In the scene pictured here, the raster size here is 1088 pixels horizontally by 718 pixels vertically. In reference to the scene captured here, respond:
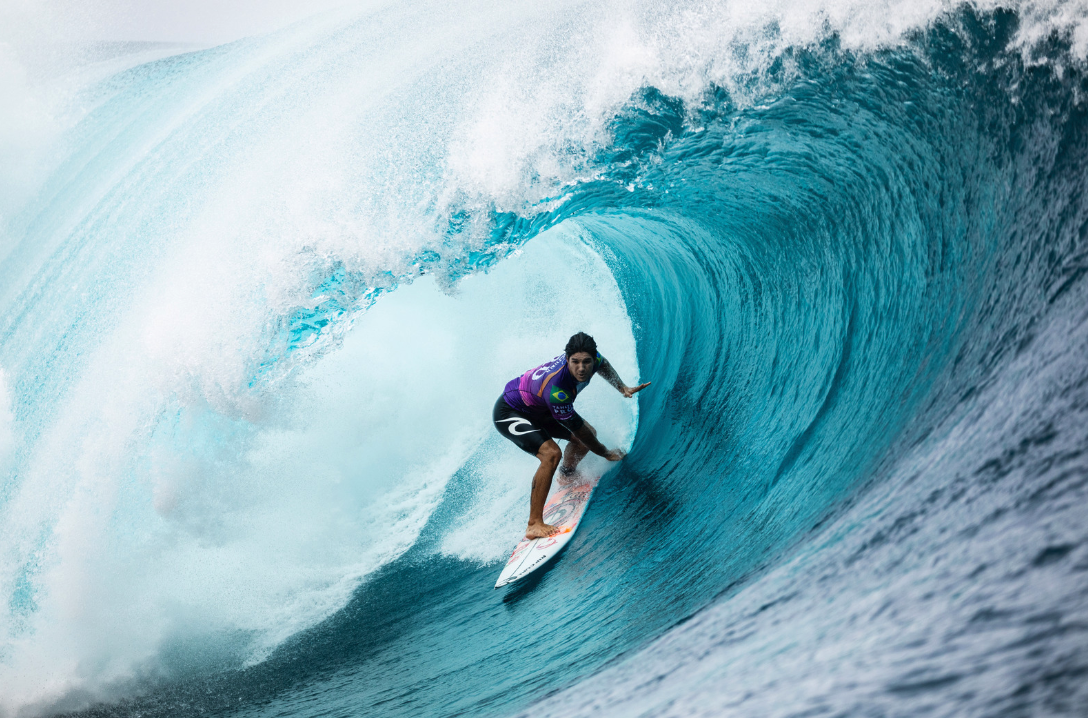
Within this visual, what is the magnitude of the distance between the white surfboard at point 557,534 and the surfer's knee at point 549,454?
543 mm

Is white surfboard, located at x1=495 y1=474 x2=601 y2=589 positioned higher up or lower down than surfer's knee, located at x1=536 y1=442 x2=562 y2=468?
lower down

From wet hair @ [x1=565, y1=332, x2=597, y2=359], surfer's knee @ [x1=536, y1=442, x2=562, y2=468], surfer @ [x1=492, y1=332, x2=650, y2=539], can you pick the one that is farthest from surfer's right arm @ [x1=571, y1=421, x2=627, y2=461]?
wet hair @ [x1=565, y1=332, x2=597, y2=359]

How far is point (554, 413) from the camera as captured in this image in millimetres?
4441

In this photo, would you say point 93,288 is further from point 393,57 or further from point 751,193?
point 751,193

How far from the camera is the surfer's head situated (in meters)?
4.05

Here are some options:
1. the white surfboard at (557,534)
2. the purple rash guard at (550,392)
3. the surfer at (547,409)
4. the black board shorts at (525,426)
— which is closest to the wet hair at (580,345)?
the surfer at (547,409)

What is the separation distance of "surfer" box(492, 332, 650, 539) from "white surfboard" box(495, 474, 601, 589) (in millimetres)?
91

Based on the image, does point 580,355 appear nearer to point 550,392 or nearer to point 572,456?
point 550,392

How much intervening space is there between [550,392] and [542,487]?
643 millimetres

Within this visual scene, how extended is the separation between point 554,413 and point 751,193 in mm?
2198

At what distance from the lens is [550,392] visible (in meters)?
4.36

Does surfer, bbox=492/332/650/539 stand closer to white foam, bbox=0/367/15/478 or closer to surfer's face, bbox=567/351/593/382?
surfer's face, bbox=567/351/593/382

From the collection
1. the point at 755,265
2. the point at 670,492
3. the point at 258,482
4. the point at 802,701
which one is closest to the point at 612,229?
the point at 755,265

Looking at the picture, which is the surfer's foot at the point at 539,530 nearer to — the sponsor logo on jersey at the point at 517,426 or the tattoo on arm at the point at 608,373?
the sponsor logo on jersey at the point at 517,426
